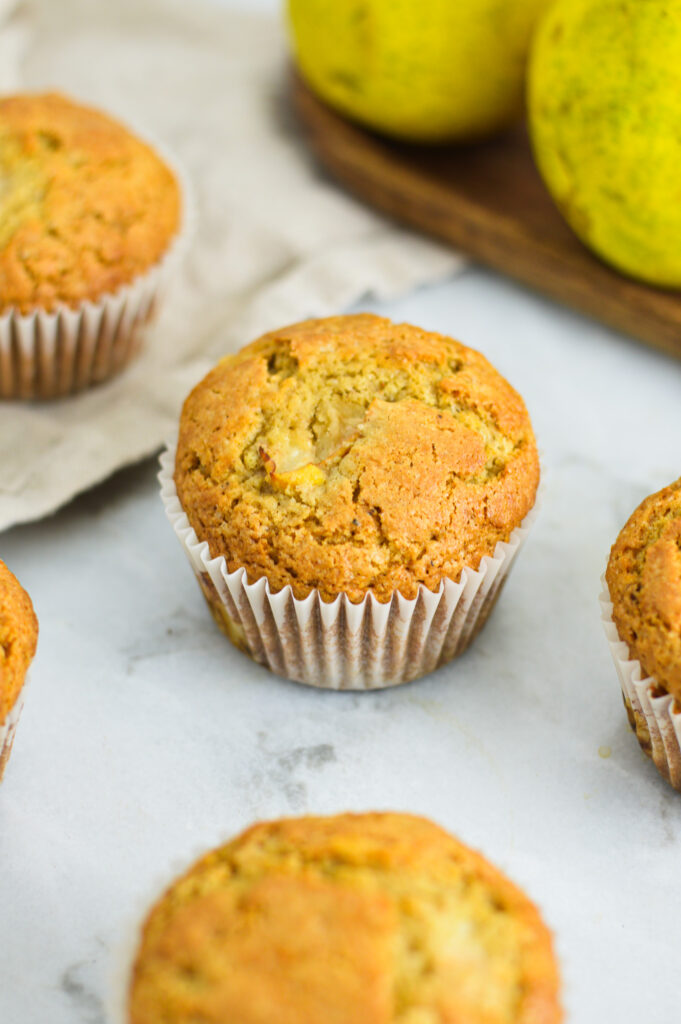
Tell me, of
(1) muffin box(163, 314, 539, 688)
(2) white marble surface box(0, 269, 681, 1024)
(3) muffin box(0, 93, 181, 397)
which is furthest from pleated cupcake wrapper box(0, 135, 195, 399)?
(1) muffin box(163, 314, 539, 688)

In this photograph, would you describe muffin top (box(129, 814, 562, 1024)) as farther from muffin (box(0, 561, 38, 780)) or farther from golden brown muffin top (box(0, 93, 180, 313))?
golden brown muffin top (box(0, 93, 180, 313))

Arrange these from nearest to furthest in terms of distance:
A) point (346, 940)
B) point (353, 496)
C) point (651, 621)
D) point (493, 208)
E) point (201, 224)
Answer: point (346, 940) < point (651, 621) < point (353, 496) < point (493, 208) < point (201, 224)

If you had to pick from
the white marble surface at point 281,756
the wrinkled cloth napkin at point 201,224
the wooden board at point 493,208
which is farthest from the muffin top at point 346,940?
the wooden board at point 493,208

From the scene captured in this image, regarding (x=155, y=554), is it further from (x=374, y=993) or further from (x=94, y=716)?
(x=374, y=993)

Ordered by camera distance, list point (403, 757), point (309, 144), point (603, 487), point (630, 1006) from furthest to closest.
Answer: point (309, 144)
point (603, 487)
point (403, 757)
point (630, 1006)

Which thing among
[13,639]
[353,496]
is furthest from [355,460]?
[13,639]

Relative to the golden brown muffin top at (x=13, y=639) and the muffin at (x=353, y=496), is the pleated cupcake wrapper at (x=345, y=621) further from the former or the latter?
the golden brown muffin top at (x=13, y=639)

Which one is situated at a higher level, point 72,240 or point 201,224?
point 72,240

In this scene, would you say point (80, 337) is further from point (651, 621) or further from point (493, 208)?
point (651, 621)

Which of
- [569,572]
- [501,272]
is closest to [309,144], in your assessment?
[501,272]
